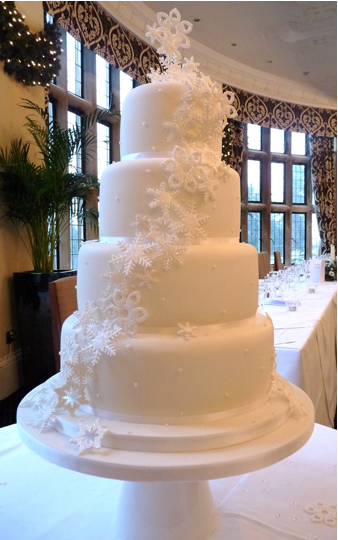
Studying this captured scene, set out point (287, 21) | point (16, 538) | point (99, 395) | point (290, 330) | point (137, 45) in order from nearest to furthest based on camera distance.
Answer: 1. point (16, 538)
2. point (99, 395)
3. point (290, 330)
4. point (137, 45)
5. point (287, 21)

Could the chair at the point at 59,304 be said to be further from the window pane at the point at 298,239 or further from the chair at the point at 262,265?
the window pane at the point at 298,239

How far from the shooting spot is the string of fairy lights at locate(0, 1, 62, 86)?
13.6ft

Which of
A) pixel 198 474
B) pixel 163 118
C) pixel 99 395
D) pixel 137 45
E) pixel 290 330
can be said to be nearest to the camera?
pixel 198 474

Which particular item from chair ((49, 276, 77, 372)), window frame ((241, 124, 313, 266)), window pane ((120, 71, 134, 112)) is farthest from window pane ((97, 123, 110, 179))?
window frame ((241, 124, 313, 266))

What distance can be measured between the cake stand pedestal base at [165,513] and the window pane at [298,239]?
10.9 m

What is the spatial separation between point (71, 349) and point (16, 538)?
0.52 metres

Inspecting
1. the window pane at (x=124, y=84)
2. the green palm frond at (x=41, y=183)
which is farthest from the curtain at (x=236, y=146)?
the green palm frond at (x=41, y=183)

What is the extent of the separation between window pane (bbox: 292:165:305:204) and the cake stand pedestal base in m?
11.2

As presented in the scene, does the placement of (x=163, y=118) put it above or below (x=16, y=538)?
above

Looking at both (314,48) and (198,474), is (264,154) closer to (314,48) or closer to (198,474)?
(314,48)

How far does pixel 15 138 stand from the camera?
4422mm

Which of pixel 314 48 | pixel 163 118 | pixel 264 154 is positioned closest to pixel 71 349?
pixel 163 118

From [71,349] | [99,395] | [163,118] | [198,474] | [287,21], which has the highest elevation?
[287,21]

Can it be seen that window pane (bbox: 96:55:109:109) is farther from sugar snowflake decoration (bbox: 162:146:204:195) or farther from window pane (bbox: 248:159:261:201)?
sugar snowflake decoration (bbox: 162:146:204:195)
